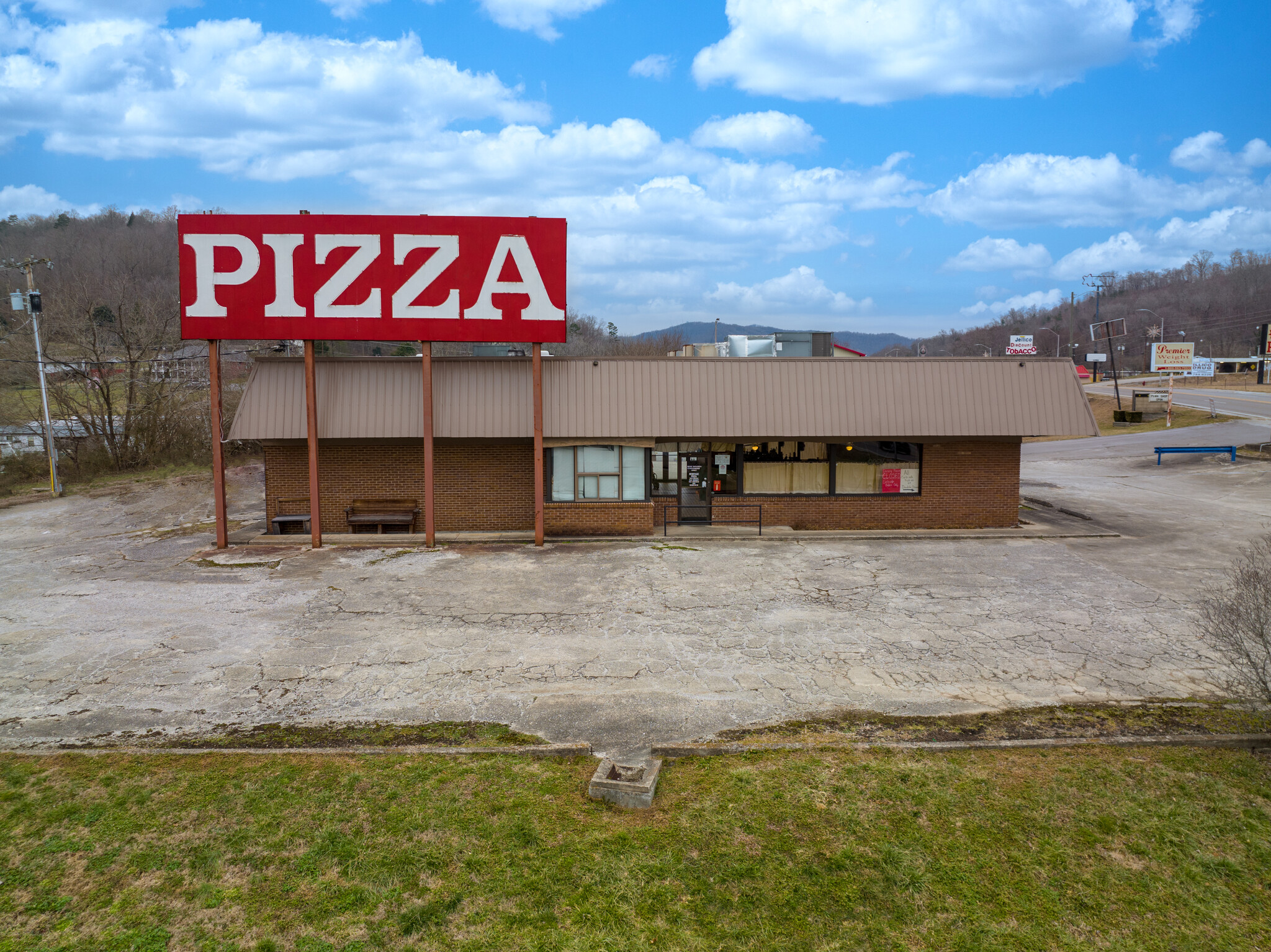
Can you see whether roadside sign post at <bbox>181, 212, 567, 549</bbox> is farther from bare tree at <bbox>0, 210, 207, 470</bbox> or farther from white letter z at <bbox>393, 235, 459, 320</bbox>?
bare tree at <bbox>0, 210, 207, 470</bbox>

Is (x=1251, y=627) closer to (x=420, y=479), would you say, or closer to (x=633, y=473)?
(x=633, y=473)

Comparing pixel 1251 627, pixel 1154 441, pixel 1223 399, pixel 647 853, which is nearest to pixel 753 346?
pixel 1251 627

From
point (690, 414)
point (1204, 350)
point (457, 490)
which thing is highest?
point (1204, 350)

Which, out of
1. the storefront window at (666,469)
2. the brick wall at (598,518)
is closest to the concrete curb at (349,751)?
the brick wall at (598,518)

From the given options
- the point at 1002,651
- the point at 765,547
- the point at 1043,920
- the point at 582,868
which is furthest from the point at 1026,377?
the point at 582,868

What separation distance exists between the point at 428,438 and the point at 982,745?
44.8 ft

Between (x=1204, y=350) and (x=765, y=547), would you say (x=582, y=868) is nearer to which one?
(x=765, y=547)

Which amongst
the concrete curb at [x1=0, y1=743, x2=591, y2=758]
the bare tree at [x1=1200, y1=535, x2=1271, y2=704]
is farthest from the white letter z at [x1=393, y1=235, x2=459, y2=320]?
the bare tree at [x1=1200, y1=535, x2=1271, y2=704]

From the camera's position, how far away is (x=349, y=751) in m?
7.62

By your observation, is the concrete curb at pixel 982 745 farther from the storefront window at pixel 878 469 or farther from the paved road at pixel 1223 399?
the paved road at pixel 1223 399

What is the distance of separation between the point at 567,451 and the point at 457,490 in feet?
10.3

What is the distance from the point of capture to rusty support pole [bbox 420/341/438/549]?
17344 mm

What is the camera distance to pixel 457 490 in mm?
19047

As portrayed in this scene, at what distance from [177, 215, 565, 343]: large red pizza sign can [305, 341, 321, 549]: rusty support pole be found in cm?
62
